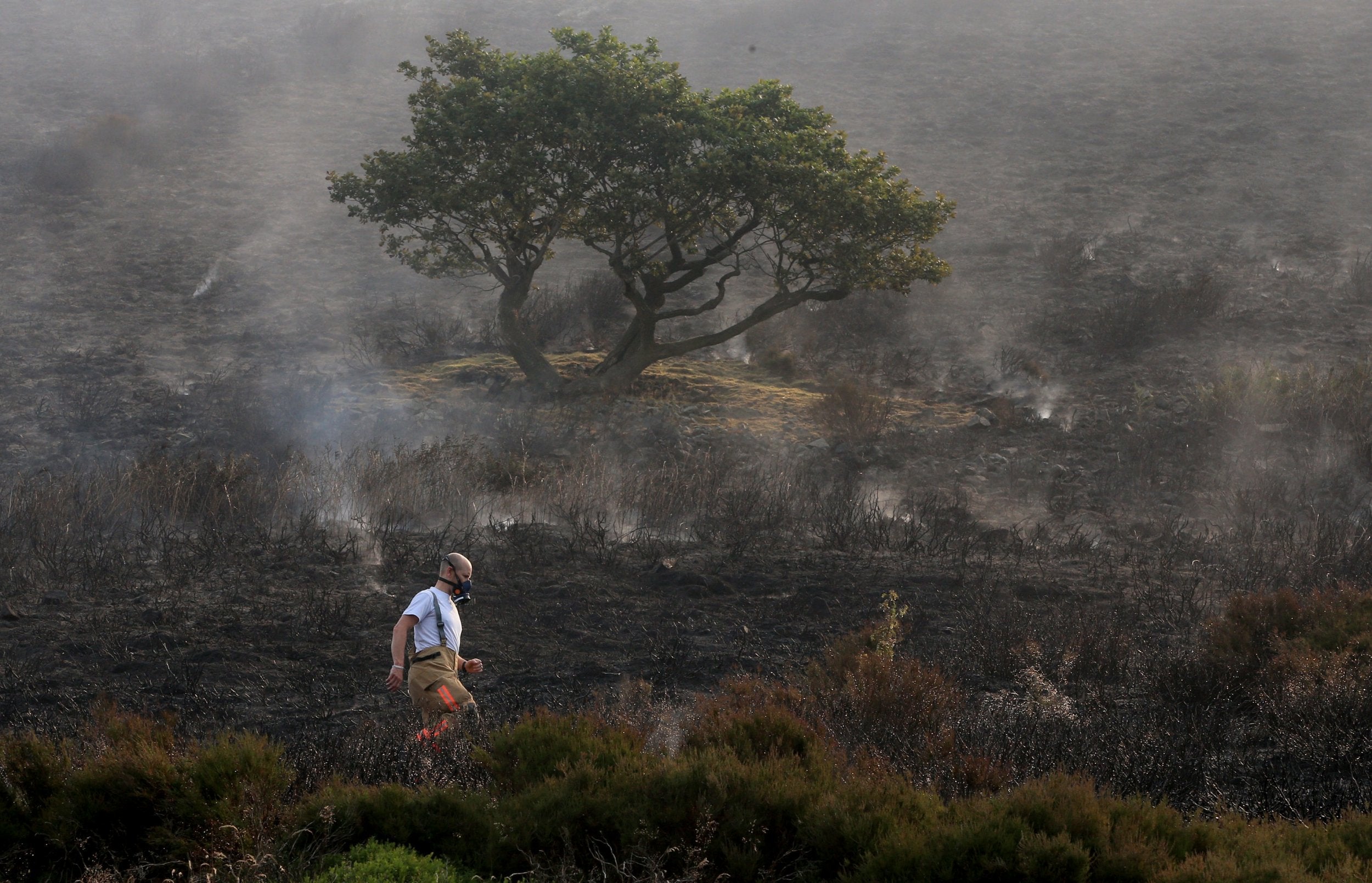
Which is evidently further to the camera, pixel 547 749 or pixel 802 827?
pixel 547 749

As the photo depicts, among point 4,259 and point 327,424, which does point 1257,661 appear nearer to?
point 327,424

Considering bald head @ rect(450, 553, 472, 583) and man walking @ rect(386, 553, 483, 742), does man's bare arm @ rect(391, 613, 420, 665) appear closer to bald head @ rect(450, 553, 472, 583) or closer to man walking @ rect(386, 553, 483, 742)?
man walking @ rect(386, 553, 483, 742)

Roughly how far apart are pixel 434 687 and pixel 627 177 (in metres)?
8.23

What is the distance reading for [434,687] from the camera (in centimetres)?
542

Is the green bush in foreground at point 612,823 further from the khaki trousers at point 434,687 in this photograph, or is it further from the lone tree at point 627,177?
the lone tree at point 627,177

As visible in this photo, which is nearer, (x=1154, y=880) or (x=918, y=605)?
(x=1154, y=880)

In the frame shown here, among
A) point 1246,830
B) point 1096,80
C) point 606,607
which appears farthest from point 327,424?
point 1096,80

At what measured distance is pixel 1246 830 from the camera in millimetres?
3537

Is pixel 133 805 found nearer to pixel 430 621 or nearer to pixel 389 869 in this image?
pixel 389 869

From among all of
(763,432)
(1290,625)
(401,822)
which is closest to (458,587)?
(401,822)

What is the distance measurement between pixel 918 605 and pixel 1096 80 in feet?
71.4

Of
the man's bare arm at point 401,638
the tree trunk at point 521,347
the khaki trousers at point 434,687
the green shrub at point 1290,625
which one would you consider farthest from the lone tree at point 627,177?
the khaki trousers at point 434,687

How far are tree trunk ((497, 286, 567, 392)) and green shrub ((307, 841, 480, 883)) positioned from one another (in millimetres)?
10074

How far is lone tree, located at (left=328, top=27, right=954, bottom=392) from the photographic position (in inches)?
488
